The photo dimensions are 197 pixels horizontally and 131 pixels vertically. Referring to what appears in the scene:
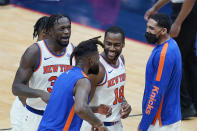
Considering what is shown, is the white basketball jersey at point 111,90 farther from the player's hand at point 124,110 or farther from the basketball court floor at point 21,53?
the basketball court floor at point 21,53

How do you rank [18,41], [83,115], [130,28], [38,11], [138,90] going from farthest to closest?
[38,11] < [130,28] < [18,41] < [138,90] < [83,115]

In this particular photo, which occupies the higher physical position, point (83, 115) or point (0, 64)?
point (83, 115)

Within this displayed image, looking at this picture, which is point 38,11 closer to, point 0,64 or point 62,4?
point 62,4

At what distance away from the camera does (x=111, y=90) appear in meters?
4.29

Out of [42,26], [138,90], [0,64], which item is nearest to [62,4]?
[0,64]

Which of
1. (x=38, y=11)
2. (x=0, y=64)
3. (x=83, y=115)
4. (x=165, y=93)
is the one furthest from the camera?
(x=38, y=11)

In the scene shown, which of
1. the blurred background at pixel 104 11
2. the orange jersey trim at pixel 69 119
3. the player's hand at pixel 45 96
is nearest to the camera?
the orange jersey trim at pixel 69 119

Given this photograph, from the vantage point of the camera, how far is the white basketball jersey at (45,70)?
171 inches

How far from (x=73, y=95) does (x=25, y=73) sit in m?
0.86

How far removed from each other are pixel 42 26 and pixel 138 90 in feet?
10.00

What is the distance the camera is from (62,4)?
43.4 ft

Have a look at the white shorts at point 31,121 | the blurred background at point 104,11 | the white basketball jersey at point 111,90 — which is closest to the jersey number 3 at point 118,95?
the white basketball jersey at point 111,90

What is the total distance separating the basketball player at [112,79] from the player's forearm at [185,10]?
174 cm

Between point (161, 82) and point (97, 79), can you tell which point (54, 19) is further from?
point (161, 82)
